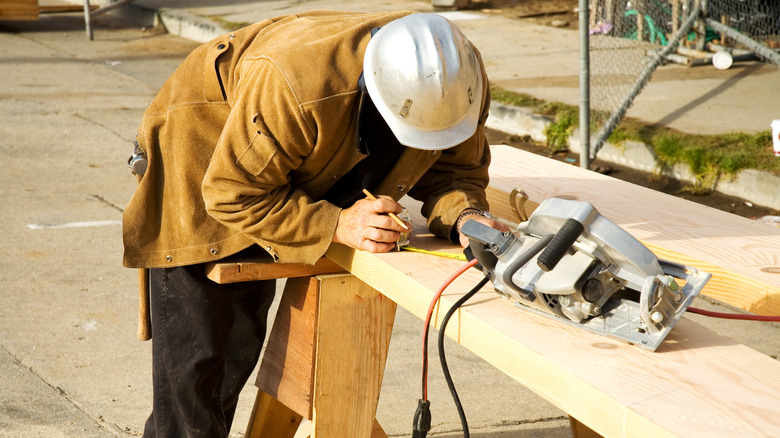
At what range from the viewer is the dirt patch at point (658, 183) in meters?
5.42

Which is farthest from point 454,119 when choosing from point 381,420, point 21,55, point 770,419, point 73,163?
point 21,55

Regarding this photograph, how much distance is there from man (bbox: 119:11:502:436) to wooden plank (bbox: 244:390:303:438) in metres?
0.10

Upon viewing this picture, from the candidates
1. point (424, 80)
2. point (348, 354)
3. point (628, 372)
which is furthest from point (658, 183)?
point (628, 372)

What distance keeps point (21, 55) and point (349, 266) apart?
9.17 meters

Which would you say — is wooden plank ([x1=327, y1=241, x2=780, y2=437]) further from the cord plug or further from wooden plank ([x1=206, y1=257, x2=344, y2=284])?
wooden plank ([x1=206, y1=257, x2=344, y2=284])

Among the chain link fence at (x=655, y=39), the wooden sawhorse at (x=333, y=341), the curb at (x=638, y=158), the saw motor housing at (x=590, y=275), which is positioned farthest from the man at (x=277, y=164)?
the chain link fence at (x=655, y=39)

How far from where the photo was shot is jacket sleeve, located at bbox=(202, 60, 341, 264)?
2.44 m

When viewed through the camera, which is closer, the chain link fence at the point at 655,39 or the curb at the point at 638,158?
the curb at the point at 638,158

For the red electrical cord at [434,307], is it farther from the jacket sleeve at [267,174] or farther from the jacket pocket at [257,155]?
the jacket pocket at [257,155]

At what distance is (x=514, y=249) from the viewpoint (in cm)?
212

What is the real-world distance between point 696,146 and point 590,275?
437 cm

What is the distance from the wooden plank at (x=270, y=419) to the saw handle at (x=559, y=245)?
1.53 metres

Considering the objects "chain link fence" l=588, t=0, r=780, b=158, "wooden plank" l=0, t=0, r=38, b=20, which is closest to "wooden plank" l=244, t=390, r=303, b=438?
"chain link fence" l=588, t=0, r=780, b=158

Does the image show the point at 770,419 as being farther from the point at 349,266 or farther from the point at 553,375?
the point at 349,266
